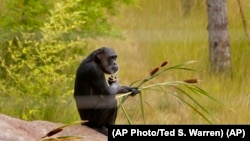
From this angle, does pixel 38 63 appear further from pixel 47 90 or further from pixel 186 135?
pixel 186 135

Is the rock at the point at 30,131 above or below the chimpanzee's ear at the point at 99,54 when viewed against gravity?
below

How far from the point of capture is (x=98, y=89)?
319cm

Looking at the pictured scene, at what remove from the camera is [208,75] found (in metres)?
3.97

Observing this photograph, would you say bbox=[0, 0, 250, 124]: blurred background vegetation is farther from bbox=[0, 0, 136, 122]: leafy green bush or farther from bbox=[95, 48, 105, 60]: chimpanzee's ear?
bbox=[95, 48, 105, 60]: chimpanzee's ear

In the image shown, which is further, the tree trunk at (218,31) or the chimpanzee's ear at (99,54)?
the tree trunk at (218,31)

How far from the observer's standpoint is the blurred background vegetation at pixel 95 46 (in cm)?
373

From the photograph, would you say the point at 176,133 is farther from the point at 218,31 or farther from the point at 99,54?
the point at 218,31

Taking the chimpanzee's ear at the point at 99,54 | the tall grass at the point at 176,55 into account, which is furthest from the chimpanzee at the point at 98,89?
the tall grass at the point at 176,55

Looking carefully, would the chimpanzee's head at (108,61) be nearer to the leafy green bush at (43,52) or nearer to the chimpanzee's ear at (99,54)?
the chimpanzee's ear at (99,54)

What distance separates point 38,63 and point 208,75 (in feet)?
2.40

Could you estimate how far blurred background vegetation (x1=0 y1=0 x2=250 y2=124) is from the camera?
3.73 m

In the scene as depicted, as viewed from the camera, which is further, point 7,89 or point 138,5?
point 138,5

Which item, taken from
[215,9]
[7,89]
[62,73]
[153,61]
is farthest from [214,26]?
[7,89]

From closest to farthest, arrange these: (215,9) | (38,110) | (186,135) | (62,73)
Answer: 1. (186,135)
2. (38,110)
3. (62,73)
4. (215,9)
